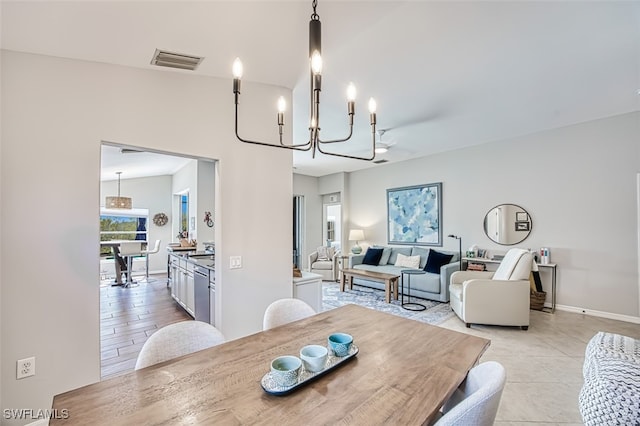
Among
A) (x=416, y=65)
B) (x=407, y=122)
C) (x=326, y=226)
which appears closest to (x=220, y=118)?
(x=416, y=65)

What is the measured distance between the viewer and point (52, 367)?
6.11 ft

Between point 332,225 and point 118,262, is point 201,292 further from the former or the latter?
point 332,225

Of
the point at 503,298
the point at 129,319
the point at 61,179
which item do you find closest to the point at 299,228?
the point at 129,319

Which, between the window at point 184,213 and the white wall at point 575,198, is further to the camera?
the window at point 184,213

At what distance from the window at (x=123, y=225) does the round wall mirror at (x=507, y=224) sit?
8.35 m

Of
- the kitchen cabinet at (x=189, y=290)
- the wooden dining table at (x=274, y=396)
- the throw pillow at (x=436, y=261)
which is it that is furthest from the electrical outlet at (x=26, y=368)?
the throw pillow at (x=436, y=261)

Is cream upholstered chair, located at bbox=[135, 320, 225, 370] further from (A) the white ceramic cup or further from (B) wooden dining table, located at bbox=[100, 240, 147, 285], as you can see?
(B) wooden dining table, located at bbox=[100, 240, 147, 285]

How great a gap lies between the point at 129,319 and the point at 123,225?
477 cm

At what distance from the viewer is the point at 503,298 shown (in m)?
3.56

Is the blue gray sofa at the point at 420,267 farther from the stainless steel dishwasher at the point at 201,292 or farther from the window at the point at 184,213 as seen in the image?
the window at the point at 184,213

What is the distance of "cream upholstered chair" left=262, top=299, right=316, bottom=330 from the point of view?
180cm

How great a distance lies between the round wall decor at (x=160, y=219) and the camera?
25.9 ft

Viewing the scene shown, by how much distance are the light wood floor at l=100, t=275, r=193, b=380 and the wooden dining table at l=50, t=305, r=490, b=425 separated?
2.08 metres

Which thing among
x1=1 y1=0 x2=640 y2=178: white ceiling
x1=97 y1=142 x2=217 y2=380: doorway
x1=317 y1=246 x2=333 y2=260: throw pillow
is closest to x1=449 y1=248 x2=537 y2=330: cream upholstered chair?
x1=1 y1=0 x2=640 y2=178: white ceiling
